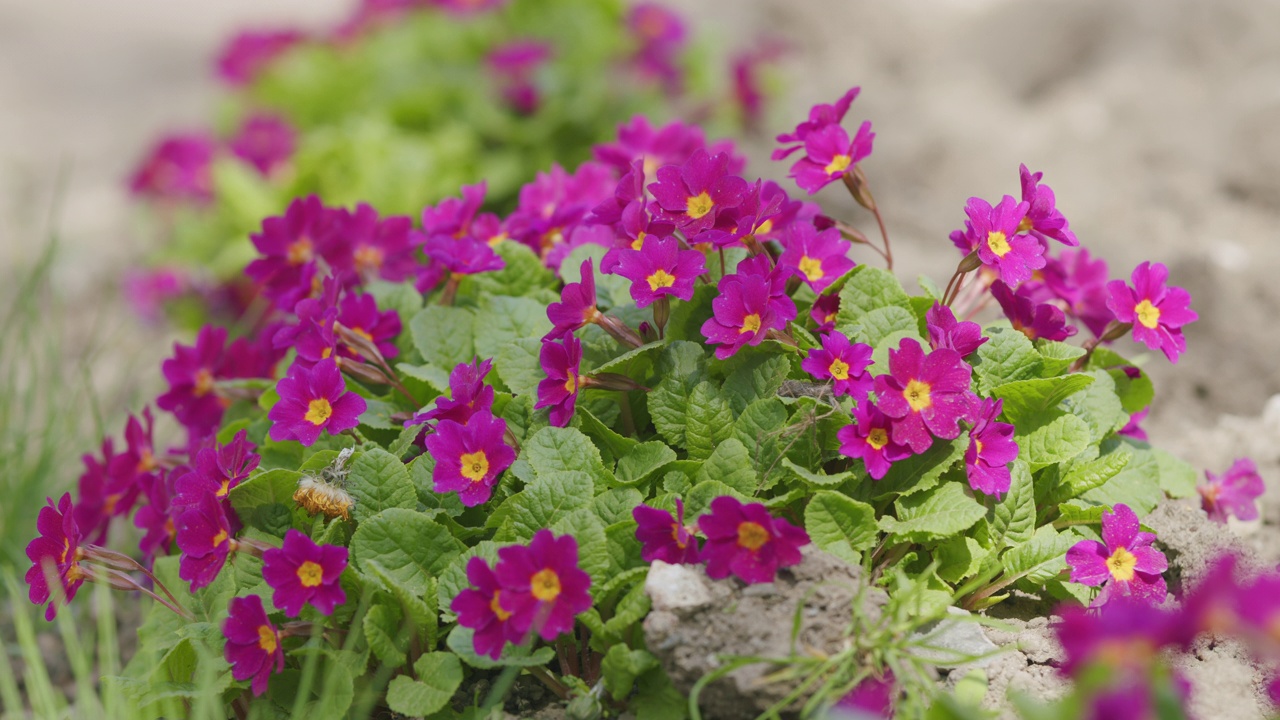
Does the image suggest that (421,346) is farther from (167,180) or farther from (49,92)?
(49,92)

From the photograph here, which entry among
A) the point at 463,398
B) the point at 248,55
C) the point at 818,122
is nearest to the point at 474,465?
the point at 463,398

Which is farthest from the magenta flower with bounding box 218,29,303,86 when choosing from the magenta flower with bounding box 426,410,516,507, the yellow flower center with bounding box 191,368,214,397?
the magenta flower with bounding box 426,410,516,507

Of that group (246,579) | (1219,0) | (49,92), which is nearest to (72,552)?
(246,579)

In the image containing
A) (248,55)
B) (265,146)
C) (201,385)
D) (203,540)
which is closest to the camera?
(203,540)

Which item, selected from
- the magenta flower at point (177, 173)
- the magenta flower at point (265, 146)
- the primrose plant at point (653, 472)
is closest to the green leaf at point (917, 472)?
the primrose plant at point (653, 472)

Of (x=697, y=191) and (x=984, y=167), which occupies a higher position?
(x=697, y=191)

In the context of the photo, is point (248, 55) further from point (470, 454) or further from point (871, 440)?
point (871, 440)
